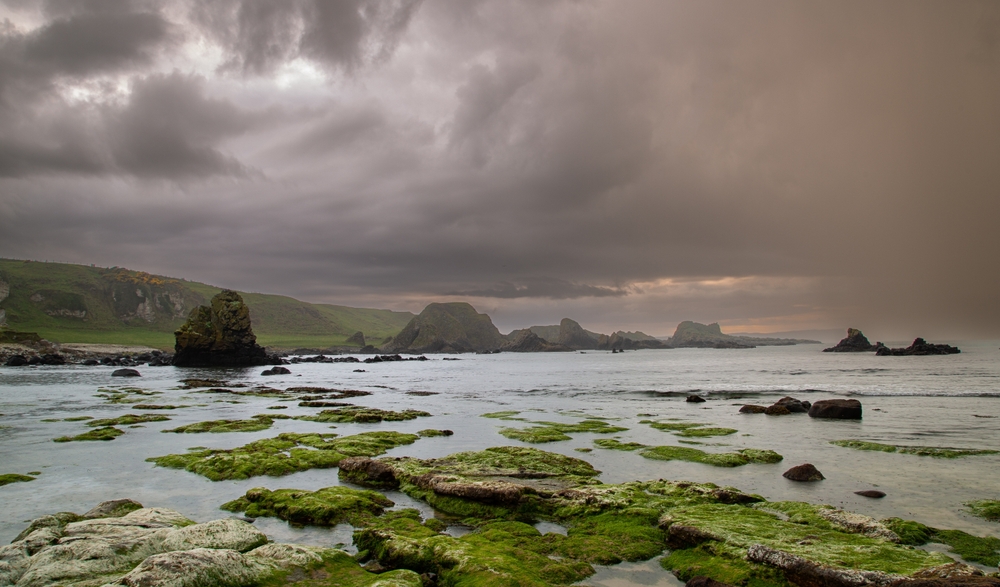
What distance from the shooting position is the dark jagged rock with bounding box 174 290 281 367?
359ft

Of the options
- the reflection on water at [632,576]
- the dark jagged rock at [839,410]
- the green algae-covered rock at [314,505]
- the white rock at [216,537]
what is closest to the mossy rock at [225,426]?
the green algae-covered rock at [314,505]

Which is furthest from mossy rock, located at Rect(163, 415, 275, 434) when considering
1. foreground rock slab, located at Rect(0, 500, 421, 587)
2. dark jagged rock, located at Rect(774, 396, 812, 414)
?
dark jagged rock, located at Rect(774, 396, 812, 414)

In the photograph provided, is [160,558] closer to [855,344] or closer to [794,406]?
[794,406]

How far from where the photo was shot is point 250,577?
28.0ft

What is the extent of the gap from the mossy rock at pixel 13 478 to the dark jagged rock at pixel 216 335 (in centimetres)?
10273

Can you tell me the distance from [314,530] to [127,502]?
5338 millimetres

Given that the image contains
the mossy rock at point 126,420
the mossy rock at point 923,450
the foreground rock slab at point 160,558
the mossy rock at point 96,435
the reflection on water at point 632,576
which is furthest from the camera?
the mossy rock at point 126,420

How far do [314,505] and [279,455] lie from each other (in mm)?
8765

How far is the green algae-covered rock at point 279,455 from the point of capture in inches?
726

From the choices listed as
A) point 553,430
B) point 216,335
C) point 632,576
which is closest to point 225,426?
point 553,430

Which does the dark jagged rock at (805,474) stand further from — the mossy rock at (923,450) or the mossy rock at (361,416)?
the mossy rock at (361,416)

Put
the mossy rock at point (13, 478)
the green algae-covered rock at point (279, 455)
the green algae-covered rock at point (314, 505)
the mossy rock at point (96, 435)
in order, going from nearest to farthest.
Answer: the green algae-covered rock at point (314, 505), the mossy rock at point (13, 478), the green algae-covered rock at point (279, 455), the mossy rock at point (96, 435)

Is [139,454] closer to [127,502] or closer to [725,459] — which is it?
[127,502]

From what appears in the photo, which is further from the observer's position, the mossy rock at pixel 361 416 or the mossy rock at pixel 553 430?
the mossy rock at pixel 361 416
